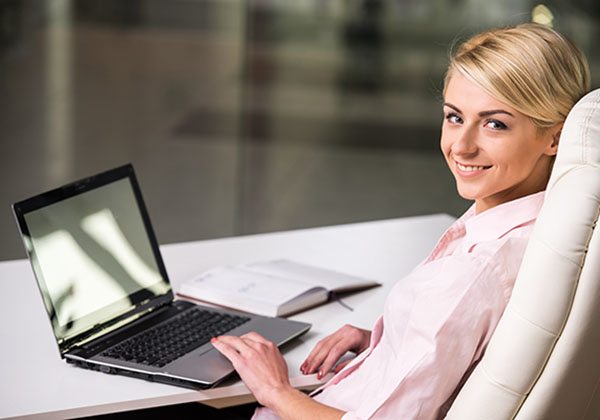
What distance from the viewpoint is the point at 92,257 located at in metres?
2.16

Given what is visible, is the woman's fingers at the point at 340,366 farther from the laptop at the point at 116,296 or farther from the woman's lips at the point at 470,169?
the woman's lips at the point at 470,169

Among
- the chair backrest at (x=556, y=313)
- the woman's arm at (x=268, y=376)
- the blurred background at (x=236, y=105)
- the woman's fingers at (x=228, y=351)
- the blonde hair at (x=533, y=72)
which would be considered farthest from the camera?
the blurred background at (x=236, y=105)

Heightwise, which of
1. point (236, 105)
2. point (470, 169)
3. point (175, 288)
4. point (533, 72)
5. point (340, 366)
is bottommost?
point (340, 366)

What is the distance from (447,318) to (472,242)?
8.0 inches

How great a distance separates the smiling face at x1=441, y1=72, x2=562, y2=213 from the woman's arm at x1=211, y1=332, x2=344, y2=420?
1.41 ft

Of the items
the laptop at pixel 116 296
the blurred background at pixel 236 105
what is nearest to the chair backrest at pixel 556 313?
the laptop at pixel 116 296

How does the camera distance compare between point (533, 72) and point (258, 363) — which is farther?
point (258, 363)

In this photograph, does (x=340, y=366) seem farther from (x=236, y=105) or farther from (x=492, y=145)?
(x=236, y=105)

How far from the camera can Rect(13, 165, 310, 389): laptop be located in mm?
2004

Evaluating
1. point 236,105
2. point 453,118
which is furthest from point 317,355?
point 236,105

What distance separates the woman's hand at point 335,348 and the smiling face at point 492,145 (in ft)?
1.34

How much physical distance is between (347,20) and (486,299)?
3.15 metres

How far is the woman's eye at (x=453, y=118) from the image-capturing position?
185 cm

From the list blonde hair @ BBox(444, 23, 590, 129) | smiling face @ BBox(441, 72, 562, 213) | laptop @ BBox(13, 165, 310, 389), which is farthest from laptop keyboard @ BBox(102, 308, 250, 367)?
blonde hair @ BBox(444, 23, 590, 129)
